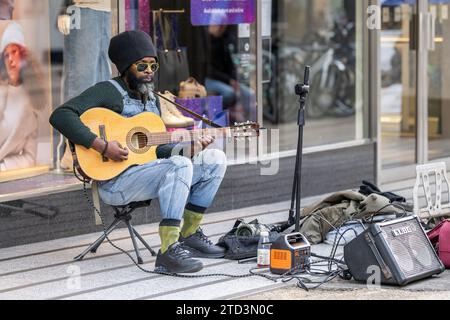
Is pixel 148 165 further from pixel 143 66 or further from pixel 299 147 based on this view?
pixel 299 147

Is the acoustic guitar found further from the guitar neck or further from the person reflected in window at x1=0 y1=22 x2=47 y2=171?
the person reflected in window at x1=0 y1=22 x2=47 y2=171

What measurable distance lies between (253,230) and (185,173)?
71 centimetres

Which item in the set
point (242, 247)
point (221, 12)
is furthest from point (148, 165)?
point (221, 12)

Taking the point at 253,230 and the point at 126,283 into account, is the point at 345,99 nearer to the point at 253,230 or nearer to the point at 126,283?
the point at 253,230

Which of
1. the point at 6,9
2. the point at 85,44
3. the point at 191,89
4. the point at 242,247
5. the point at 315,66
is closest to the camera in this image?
the point at 242,247

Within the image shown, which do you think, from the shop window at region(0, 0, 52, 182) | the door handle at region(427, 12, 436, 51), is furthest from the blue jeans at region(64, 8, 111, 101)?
the door handle at region(427, 12, 436, 51)

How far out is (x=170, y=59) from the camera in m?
8.09

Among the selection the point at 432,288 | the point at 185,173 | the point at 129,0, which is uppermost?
the point at 129,0

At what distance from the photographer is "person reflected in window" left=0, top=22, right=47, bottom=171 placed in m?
7.23

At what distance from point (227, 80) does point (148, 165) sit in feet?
9.13

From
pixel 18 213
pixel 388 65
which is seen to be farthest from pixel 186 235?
pixel 388 65

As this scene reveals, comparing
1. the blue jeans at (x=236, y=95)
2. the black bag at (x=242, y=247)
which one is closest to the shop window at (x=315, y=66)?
the blue jeans at (x=236, y=95)

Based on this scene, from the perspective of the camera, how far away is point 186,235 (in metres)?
6.54

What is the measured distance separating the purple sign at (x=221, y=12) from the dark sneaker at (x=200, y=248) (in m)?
2.24
